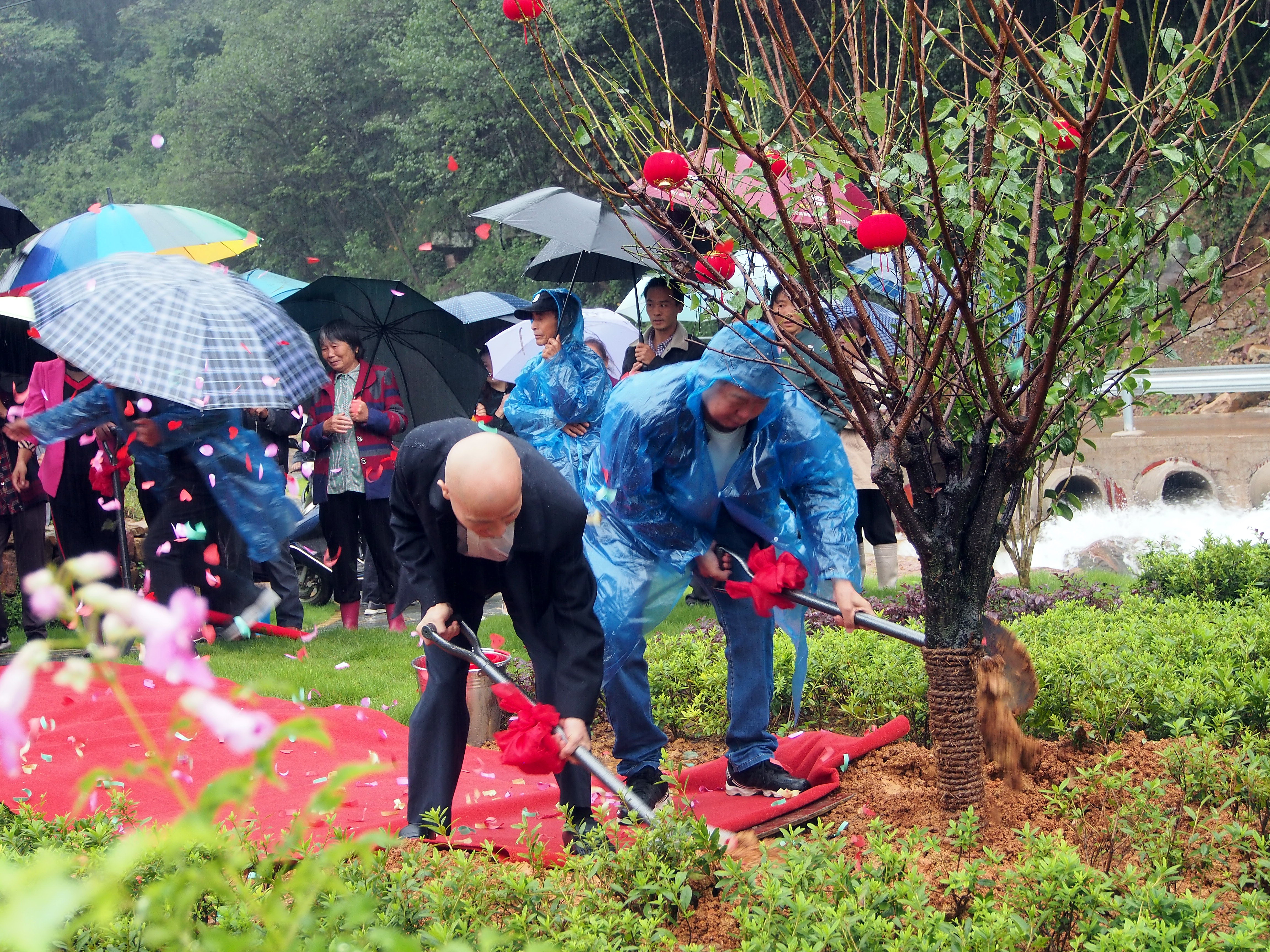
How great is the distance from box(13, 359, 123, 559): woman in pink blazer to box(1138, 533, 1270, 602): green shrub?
5.61 m

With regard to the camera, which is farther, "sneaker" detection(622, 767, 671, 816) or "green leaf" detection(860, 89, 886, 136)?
"sneaker" detection(622, 767, 671, 816)

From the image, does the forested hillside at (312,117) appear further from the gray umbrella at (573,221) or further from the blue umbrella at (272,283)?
the gray umbrella at (573,221)

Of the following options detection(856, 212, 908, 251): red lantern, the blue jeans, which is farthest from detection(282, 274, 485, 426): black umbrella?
detection(856, 212, 908, 251): red lantern

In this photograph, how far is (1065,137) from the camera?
2.45 meters

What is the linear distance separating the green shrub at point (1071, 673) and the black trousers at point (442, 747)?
144 cm

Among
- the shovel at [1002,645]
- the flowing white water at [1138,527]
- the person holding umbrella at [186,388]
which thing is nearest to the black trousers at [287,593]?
the person holding umbrella at [186,388]

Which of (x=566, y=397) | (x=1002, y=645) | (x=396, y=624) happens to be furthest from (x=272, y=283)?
(x=1002, y=645)

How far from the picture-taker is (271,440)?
698 centimetres

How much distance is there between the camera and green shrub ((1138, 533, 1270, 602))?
620 cm

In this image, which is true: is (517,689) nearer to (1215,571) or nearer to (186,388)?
(186,388)

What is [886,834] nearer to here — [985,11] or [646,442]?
[646,442]

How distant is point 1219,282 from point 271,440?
561 cm

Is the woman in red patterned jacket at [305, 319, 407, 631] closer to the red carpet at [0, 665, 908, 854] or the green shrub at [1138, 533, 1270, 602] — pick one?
the red carpet at [0, 665, 908, 854]

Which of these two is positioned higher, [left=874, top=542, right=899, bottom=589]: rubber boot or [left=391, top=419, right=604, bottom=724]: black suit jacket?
[left=391, top=419, right=604, bottom=724]: black suit jacket
